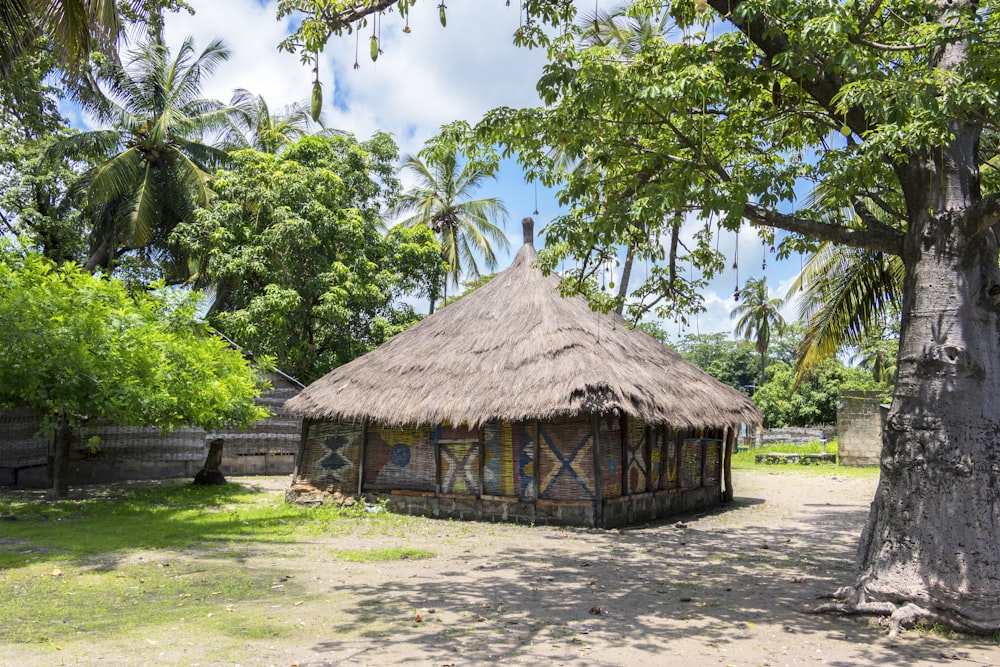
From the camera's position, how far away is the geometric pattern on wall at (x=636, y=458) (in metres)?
11.7

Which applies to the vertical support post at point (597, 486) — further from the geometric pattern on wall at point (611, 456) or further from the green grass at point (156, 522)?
the green grass at point (156, 522)

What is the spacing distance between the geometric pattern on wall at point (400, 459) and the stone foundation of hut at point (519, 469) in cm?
2

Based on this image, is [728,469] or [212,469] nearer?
[728,469]

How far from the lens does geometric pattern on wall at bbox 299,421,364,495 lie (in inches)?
534

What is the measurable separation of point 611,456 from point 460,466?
2520 mm

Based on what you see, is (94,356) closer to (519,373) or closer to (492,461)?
(492,461)

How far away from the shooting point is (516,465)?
38.1 ft

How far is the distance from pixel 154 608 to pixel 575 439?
663 cm

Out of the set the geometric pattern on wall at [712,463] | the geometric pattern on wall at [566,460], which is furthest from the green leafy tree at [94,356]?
the geometric pattern on wall at [712,463]

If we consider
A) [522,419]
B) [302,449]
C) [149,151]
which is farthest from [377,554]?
[149,151]

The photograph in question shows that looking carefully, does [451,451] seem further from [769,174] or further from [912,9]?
[912,9]

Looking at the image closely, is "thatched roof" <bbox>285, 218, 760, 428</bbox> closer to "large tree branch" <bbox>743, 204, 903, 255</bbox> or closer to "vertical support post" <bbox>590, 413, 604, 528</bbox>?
"vertical support post" <bbox>590, 413, 604, 528</bbox>

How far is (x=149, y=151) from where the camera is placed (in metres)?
22.0

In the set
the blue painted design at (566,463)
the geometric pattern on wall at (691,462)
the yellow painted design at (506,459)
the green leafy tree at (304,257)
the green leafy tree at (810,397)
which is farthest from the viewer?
the green leafy tree at (810,397)
